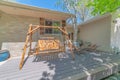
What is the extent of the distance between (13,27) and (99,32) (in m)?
7.66

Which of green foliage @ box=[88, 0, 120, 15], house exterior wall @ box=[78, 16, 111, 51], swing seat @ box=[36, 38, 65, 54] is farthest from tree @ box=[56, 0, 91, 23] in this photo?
swing seat @ box=[36, 38, 65, 54]

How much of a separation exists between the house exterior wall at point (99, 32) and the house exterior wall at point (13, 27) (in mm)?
6219

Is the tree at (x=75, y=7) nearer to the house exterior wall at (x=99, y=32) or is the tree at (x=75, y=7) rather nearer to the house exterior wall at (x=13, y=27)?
the house exterior wall at (x=99, y=32)

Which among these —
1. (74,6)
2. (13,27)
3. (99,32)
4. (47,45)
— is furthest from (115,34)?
(13,27)

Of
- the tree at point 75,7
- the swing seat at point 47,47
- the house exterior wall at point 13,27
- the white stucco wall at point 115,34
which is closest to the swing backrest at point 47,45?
the swing seat at point 47,47

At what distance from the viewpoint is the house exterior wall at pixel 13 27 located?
7.65 meters

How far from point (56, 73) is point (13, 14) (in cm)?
602

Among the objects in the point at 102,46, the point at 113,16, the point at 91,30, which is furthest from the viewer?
the point at 91,30

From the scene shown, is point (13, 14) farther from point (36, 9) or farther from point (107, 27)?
point (107, 27)

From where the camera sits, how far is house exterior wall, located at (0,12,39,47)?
7648 mm

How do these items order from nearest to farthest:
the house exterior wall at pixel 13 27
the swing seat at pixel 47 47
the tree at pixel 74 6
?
the swing seat at pixel 47 47
the house exterior wall at pixel 13 27
the tree at pixel 74 6

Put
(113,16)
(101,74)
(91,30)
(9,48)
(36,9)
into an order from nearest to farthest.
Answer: (101,74), (9,48), (36,9), (113,16), (91,30)

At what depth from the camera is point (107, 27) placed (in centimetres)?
984

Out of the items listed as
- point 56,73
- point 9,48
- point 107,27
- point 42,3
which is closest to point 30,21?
point 9,48
